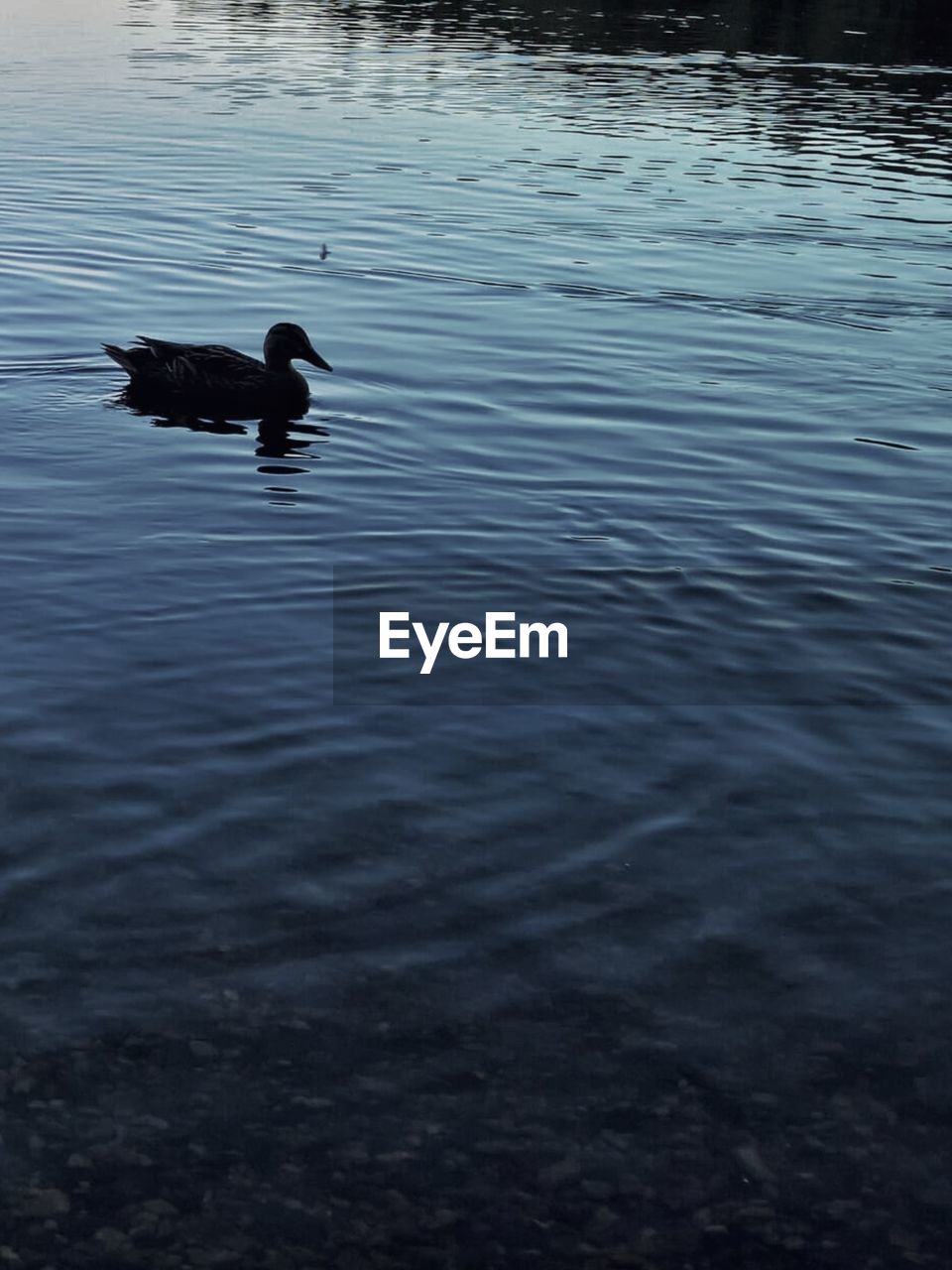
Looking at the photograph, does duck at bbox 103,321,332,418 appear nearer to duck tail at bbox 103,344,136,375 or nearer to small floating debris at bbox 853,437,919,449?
duck tail at bbox 103,344,136,375

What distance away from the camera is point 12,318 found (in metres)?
23.1

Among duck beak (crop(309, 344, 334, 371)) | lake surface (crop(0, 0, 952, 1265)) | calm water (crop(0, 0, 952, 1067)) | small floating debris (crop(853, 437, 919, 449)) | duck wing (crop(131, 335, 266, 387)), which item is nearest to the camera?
lake surface (crop(0, 0, 952, 1265))

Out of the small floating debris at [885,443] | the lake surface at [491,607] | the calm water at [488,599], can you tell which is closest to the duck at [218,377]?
the lake surface at [491,607]

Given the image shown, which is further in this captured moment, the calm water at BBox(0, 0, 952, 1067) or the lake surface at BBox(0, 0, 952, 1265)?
the calm water at BBox(0, 0, 952, 1067)

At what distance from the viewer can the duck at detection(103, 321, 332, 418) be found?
62.9ft

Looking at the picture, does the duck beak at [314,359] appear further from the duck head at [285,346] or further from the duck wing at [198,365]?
the duck wing at [198,365]

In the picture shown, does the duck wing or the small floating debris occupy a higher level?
the duck wing

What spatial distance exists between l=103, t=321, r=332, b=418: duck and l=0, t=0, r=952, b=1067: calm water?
0.47 meters

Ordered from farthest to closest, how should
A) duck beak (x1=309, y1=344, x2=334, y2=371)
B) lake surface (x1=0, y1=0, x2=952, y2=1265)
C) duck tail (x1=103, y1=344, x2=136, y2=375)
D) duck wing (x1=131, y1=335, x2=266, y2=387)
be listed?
1. duck beak (x1=309, y1=344, x2=334, y2=371)
2. duck tail (x1=103, y1=344, x2=136, y2=375)
3. duck wing (x1=131, y1=335, x2=266, y2=387)
4. lake surface (x1=0, y1=0, x2=952, y2=1265)

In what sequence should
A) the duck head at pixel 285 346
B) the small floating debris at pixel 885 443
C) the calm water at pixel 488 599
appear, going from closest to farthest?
the calm water at pixel 488 599 < the small floating debris at pixel 885 443 < the duck head at pixel 285 346

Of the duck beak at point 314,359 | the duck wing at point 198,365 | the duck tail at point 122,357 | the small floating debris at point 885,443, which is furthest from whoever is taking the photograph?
the duck beak at point 314,359

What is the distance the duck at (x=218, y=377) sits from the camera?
62.9 ft

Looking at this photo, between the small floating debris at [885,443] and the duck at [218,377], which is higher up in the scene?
the duck at [218,377]

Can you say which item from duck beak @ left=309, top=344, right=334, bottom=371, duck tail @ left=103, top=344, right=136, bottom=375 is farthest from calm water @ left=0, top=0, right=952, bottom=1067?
duck tail @ left=103, top=344, right=136, bottom=375
